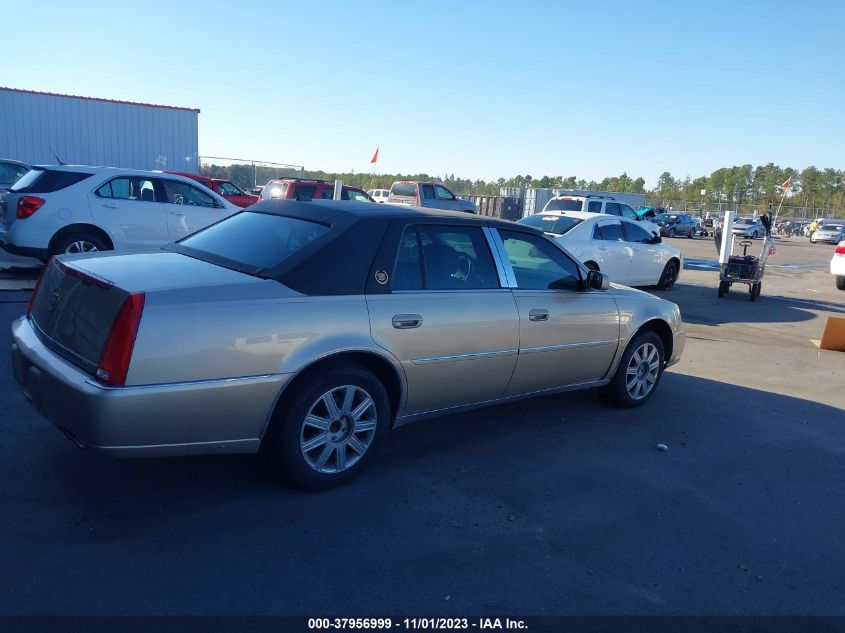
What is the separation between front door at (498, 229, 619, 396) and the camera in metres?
4.83

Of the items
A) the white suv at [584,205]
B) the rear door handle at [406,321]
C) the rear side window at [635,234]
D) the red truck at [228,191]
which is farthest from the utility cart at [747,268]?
the red truck at [228,191]

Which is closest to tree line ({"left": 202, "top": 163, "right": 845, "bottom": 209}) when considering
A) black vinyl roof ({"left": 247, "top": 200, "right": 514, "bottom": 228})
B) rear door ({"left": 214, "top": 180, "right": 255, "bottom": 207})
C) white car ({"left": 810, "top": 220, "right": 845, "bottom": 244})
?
white car ({"left": 810, "top": 220, "right": 845, "bottom": 244})

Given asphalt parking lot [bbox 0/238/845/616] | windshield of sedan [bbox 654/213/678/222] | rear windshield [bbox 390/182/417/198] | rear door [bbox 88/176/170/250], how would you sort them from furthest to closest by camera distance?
windshield of sedan [bbox 654/213/678/222] → rear windshield [bbox 390/182/417/198] → rear door [bbox 88/176/170/250] → asphalt parking lot [bbox 0/238/845/616]

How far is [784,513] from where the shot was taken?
13.4 feet

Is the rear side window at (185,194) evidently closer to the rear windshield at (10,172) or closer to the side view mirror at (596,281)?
the rear windshield at (10,172)

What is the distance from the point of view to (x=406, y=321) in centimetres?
406

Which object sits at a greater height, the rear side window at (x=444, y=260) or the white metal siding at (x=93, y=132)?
the white metal siding at (x=93, y=132)

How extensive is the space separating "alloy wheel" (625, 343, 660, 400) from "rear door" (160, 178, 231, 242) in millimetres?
6953

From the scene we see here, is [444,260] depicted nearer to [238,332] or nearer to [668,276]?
[238,332]

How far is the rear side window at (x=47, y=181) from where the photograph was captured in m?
9.24

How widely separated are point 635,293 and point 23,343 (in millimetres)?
4687

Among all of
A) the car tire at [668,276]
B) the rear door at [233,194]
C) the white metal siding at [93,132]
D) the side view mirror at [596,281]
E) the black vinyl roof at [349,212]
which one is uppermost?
the white metal siding at [93,132]

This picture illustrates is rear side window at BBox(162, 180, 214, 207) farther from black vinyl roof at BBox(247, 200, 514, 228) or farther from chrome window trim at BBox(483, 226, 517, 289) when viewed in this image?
chrome window trim at BBox(483, 226, 517, 289)

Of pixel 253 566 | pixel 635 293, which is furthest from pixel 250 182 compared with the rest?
pixel 253 566
